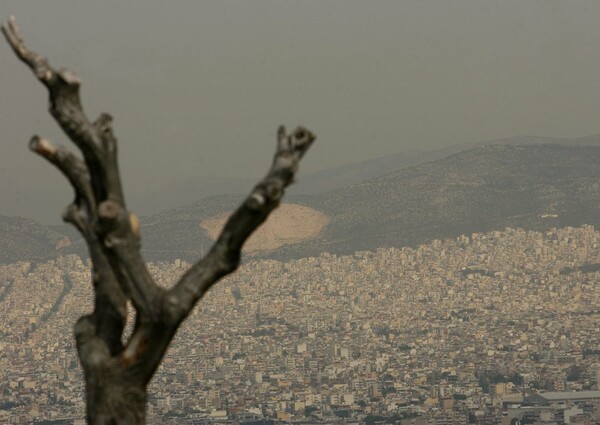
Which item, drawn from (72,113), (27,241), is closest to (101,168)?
(72,113)

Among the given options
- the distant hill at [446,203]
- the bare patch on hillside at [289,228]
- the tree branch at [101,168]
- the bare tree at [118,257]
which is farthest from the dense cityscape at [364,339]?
the tree branch at [101,168]

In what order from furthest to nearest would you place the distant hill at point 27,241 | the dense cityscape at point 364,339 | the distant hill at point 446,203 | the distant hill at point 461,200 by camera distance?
the distant hill at point 461,200, the distant hill at point 446,203, the distant hill at point 27,241, the dense cityscape at point 364,339

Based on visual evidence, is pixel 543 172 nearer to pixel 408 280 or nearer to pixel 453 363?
pixel 408 280

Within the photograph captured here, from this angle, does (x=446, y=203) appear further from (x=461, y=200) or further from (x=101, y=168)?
(x=101, y=168)

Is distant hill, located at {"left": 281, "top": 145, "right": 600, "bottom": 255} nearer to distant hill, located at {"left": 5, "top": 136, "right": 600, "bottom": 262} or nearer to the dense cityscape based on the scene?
distant hill, located at {"left": 5, "top": 136, "right": 600, "bottom": 262}

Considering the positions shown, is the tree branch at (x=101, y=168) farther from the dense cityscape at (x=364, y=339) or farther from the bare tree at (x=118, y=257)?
the dense cityscape at (x=364, y=339)

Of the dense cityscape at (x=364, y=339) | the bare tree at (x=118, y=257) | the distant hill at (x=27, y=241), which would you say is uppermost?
the distant hill at (x=27, y=241)

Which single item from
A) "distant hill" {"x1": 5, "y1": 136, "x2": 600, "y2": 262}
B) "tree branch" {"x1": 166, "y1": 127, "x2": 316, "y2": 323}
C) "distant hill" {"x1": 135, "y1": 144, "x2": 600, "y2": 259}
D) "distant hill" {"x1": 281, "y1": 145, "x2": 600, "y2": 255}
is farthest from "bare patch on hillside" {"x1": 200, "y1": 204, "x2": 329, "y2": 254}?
"tree branch" {"x1": 166, "y1": 127, "x2": 316, "y2": 323}
